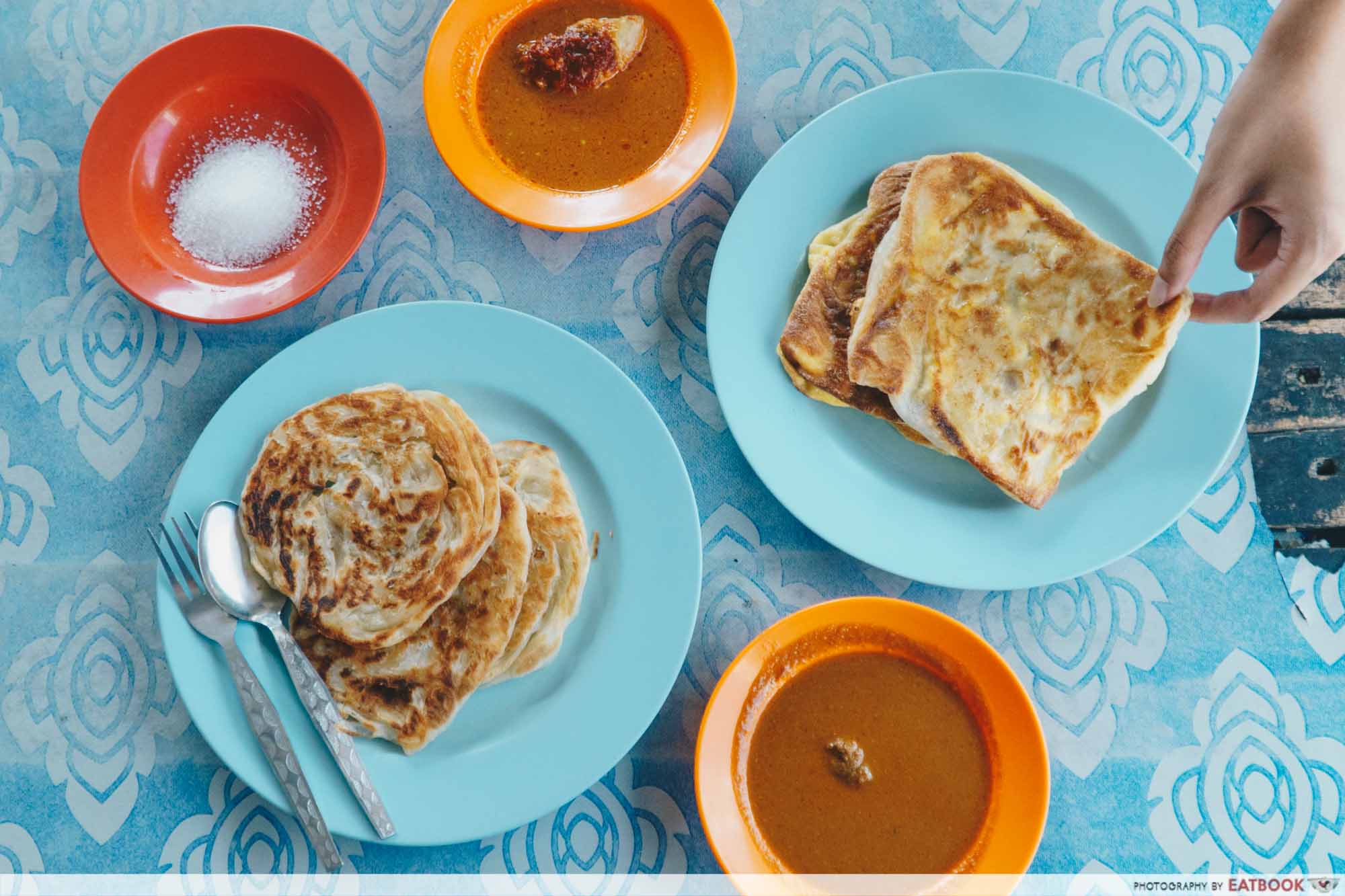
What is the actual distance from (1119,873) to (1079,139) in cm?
169

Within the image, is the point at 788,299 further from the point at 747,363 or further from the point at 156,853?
the point at 156,853

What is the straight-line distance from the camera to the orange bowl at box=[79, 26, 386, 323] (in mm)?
2145

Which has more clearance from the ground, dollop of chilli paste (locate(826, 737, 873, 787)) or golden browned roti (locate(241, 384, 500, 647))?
golden browned roti (locate(241, 384, 500, 647))

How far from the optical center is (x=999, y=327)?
2.06m

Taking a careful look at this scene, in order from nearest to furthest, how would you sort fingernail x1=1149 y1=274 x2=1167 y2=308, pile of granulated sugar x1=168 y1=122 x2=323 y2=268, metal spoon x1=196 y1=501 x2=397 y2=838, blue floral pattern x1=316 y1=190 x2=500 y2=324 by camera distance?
fingernail x1=1149 y1=274 x2=1167 y2=308, metal spoon x1=196 y1=501 x2=397 y2=838, pile of granulated sugar x1=168 y1=122 x2=323 y2=268, blue floral pattern x1=316 y1=190 x2=500 y2=324

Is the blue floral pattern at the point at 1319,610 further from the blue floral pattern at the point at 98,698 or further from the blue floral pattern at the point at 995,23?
the blue floral pattern at the point at 98,698

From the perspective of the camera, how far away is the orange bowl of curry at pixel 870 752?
2021 millimetres

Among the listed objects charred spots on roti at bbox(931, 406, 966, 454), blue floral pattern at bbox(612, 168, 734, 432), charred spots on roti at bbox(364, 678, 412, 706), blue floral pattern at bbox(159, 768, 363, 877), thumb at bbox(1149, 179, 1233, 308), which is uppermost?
thumb at bbox(1149, 179, 1233, 308)

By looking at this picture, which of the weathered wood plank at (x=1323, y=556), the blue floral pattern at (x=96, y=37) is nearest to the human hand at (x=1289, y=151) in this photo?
the weathered wood plank at (x=1323, y=556)

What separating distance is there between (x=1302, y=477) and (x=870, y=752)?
1241 millimetres

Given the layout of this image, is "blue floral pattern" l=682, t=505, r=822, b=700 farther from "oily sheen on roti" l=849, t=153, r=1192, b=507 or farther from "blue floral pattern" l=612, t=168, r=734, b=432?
"oily sheen on roti" l=849, t=153, r=1192, b=507

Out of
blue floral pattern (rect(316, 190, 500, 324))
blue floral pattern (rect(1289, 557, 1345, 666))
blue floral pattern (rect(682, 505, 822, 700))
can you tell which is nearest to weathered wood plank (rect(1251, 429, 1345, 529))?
blue floral pattern (rect(1289, 557, 1345, 666))

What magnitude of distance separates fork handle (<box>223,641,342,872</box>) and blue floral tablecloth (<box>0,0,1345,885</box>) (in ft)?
0.60

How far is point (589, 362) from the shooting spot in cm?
212
